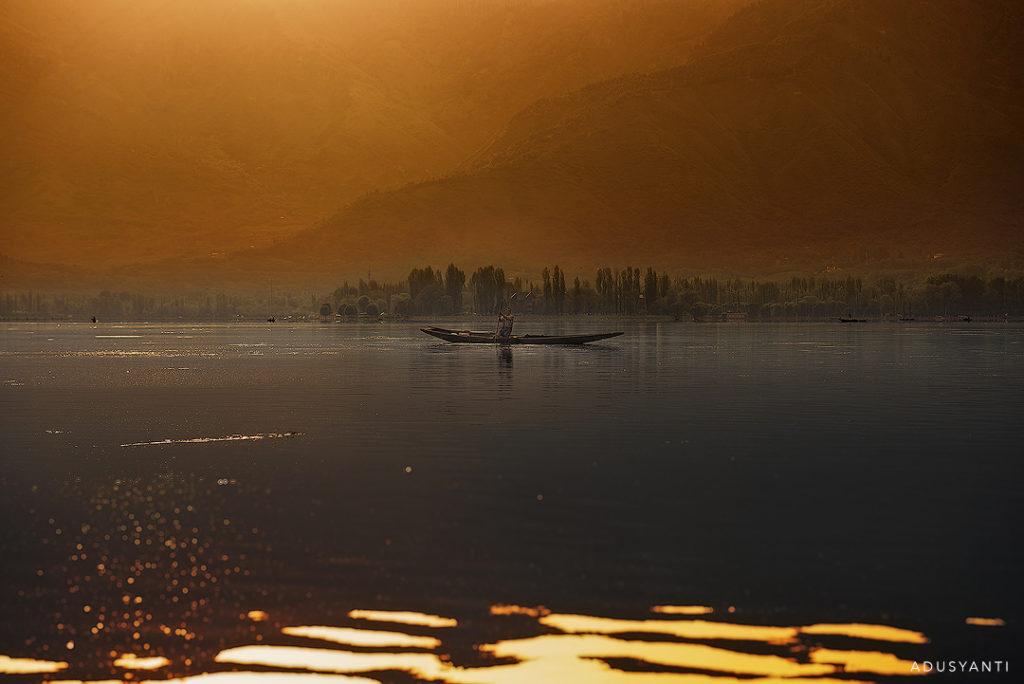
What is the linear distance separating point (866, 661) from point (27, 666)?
541 inches

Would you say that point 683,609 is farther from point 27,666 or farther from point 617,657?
point 27,666

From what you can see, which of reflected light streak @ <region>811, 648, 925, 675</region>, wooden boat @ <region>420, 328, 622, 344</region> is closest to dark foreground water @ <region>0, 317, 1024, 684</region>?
reflected light streak @ <region>811, 648, 925, 675</region>

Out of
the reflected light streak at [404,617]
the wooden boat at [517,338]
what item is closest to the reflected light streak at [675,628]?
the reflected light streak at [404,617]

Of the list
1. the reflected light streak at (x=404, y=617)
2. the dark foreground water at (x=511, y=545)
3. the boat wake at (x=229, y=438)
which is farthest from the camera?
the boat wake at (x=229, y=438)

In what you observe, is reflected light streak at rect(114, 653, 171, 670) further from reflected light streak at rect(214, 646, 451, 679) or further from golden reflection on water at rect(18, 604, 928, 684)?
reflected light streak at rect(214, 646, 451, 679)

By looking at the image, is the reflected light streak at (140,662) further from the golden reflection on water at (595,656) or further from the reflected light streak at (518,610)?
Result: the reflected light streak at (518,610)

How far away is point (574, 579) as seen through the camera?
2500 centimetres

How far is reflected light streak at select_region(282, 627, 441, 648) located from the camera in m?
20.7

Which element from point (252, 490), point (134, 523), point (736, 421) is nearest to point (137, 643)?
point (134, 523)

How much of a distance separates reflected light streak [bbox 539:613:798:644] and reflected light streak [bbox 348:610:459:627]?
1.79 meters

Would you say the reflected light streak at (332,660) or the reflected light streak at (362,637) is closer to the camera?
the reflected light streak at (332,660)

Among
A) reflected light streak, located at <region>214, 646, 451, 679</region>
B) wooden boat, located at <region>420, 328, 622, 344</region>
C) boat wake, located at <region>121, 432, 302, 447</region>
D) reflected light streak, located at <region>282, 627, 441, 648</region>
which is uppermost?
wooden boat, located at <region>420, 328, 622, 344</region>

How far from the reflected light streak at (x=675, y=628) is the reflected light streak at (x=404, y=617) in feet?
5.86

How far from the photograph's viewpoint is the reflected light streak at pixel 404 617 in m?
21.9
